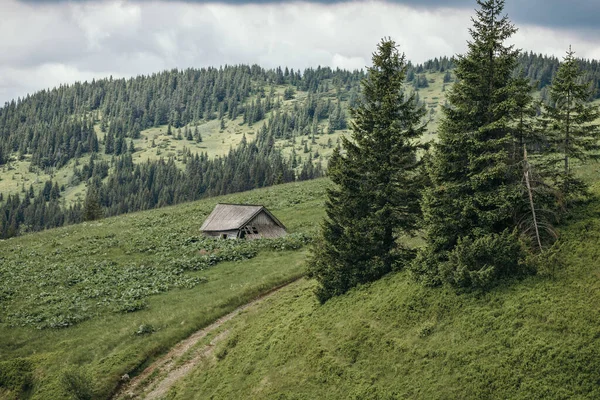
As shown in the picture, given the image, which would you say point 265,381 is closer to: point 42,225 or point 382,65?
point 382,65

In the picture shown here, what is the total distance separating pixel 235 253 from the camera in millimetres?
50250

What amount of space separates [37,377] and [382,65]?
28.0 m

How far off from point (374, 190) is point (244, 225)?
33.9 m

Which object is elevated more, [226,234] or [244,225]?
[244,225]

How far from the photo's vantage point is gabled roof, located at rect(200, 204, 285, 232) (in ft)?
192

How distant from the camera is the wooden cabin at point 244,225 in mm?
58031

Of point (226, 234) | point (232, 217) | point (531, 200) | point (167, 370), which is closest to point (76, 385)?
point (167, 370)

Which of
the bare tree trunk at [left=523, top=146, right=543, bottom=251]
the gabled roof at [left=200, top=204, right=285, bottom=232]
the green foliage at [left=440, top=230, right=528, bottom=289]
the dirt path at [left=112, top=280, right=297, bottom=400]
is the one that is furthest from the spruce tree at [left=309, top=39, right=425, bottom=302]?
the gabled roof at [left=200, top=204, right=285, bottom=232]

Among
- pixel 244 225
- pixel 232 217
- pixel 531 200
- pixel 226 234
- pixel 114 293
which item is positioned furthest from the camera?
pixel 232 217

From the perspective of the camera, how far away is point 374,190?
85.7 feet

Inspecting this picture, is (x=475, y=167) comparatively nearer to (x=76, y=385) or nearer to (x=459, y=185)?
(x=459, y=185)

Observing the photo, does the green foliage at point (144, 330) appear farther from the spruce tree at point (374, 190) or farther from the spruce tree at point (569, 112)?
the spruce tree at point (569, 112)

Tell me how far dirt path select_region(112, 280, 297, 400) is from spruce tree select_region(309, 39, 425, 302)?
27.9 feet

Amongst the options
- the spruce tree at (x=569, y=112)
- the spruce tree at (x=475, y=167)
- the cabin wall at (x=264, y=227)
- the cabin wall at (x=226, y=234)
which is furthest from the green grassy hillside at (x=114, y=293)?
the spruce tree at (x=569, y=112)
